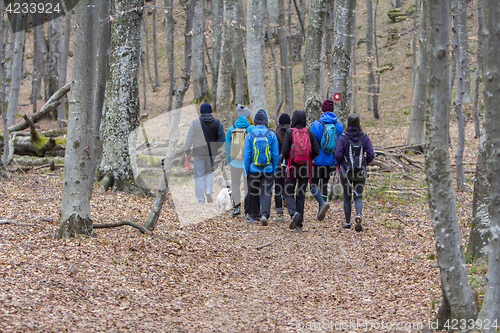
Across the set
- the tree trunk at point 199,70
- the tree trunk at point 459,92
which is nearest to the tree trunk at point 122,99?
the tree trunk at point 459,92

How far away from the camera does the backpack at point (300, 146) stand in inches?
293

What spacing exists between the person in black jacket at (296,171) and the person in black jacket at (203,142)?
6.57ft

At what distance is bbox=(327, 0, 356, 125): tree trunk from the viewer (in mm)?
9227

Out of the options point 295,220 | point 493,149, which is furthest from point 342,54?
point 493,149

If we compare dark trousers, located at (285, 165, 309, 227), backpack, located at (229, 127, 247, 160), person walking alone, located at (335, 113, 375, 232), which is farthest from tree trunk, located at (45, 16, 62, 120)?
person walking alone, located at (335, 113, 375, 232)

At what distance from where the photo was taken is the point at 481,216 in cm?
475

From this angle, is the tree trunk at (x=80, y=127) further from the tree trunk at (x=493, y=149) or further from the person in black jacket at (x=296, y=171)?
the tree trunk at (x=493, y=149)

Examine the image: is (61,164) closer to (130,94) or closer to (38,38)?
(130,94)

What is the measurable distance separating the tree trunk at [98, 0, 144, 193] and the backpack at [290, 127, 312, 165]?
12.3 ft

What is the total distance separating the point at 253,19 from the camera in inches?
465

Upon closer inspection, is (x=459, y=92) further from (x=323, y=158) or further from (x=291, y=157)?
(x=291, y=157)

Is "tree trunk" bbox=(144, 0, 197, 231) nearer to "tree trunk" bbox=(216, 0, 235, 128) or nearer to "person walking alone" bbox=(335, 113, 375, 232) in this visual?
"person walking alone" bbox=(335, 113, 375, 232)

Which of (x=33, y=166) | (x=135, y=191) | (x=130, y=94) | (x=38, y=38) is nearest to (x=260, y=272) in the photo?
(x=135, y=191)

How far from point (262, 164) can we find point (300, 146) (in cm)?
83
